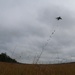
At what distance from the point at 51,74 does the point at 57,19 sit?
132cm

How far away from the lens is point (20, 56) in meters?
6.10

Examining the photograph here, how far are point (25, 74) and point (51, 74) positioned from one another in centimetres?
54

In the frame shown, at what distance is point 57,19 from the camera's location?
13.1 feet

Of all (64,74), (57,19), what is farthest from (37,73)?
(57,19)

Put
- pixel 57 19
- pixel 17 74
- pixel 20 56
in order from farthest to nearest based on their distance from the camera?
pixel 20 56 < pixel 17 74 < pixel 57 19

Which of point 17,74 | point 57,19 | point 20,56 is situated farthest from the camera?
point 20,56

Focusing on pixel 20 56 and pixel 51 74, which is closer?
pixel 51 74

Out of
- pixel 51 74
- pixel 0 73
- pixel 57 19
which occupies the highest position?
pixel 57 19

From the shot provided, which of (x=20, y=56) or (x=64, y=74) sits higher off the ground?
(x=64, y=74)

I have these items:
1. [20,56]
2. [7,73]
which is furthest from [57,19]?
[20,56]

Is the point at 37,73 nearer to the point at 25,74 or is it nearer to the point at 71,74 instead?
the point at 25,74

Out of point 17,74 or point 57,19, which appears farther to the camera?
point 17,74

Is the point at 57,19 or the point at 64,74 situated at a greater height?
the point at 57,19

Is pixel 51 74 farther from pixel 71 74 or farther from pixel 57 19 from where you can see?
pixel 57 19
